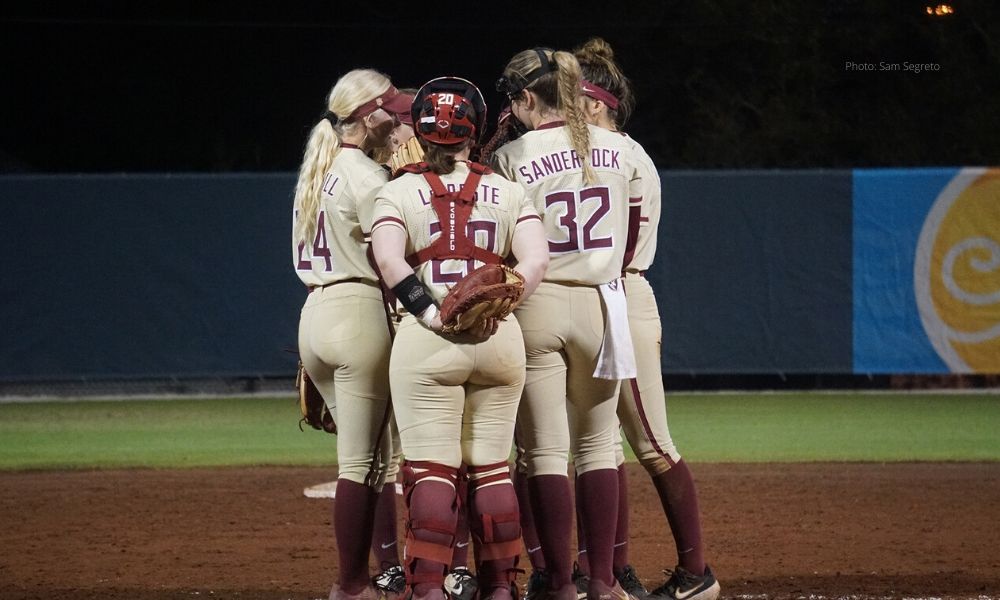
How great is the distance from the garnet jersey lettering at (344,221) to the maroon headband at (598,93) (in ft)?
2.92

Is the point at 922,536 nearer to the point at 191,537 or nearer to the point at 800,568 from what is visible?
the point at 800,568

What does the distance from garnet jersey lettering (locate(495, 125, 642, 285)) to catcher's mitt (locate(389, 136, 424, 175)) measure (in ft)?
1.61

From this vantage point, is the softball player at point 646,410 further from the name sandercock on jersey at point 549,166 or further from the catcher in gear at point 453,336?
the catcher in gear at point 453,336

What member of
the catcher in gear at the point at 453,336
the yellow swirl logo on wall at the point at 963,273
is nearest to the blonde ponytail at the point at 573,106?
the catcher in gear at the point at 453,336

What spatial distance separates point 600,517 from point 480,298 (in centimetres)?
112

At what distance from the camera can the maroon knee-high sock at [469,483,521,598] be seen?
14.3 feet

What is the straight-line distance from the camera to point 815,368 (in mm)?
12836

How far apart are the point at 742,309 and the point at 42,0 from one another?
1280 centimetres

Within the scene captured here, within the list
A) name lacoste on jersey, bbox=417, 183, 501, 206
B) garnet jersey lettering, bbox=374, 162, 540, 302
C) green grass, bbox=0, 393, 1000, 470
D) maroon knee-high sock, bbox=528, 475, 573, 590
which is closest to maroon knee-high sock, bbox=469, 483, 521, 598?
maroon knee-high sock, bbox=528, 475, 573, 590

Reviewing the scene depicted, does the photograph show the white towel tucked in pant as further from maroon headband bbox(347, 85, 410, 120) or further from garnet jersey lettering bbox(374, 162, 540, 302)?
maroon headband bbox(347, 85, 410, 120)

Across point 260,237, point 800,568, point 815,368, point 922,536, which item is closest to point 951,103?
point 815,368

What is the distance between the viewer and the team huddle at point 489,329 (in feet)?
14.2

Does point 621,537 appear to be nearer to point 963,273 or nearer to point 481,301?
point 481,301

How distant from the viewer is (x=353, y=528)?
480 centimetres
